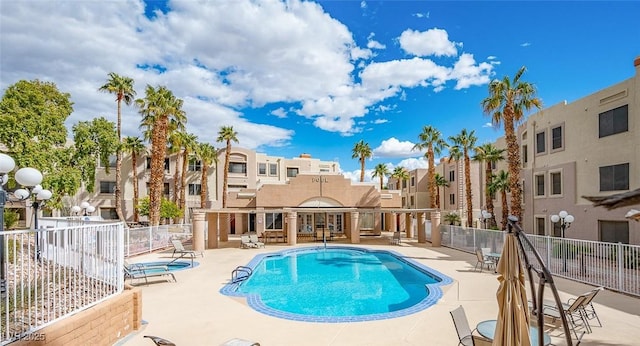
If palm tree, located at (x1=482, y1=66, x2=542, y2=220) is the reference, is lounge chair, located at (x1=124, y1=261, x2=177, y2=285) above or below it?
below

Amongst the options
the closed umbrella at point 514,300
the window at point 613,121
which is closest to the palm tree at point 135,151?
the closed umbrella at point 514,300

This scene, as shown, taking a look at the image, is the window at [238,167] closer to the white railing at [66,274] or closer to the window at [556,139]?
the window at [556,139]

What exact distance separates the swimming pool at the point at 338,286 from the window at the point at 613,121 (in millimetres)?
12298

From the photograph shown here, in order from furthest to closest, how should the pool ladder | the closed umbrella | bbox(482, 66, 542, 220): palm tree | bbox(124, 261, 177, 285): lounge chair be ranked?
bbox(482, 66, 542, 220): palm tree < the pool ladder < bbox(124, 261, 177, 285): lounge chair < the closed umbrella

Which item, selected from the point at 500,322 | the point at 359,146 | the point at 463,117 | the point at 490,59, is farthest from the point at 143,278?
the point at 359,146

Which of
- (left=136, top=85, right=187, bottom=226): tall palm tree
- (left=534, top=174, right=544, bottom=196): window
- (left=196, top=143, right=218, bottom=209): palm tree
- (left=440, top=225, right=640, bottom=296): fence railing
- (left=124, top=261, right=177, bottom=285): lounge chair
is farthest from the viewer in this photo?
(left=196, top=143, right=218, bottom=209): palm tree

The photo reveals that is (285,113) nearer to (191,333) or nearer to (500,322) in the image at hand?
(191,333)

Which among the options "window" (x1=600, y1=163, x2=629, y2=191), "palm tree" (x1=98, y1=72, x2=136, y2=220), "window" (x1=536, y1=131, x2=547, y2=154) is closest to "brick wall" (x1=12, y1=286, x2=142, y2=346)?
"window" (x1=600, y1=163, x2=629, y2=191)

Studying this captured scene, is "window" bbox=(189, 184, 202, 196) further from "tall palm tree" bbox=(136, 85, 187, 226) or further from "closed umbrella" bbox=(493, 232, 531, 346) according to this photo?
"closed umbrella" bbox=(493, 232, 531, 346)

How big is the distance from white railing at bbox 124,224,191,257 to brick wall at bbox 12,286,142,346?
12.5 meters

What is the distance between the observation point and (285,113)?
152 feet

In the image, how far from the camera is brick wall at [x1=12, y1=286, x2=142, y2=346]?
18.1 feet

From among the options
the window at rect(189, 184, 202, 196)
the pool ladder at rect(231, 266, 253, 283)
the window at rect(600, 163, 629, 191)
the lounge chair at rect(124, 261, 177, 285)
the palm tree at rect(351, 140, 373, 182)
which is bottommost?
the pool ladder at rect(231, 266, 253, 283)

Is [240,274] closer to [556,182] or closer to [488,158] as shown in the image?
[556,182]
